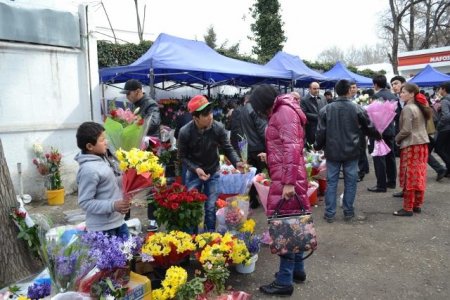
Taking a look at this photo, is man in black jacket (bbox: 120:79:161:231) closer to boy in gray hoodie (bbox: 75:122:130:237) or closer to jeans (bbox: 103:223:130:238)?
jeans (bbox: 103:223:130:238)

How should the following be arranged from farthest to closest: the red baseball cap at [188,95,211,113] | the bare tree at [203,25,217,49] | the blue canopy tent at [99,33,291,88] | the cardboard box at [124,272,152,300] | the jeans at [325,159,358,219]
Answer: the bare tree at [203,25,217,49], the blue canopy tent at [99,33,291,88], the jeans at [325,159,358,219], the red baseball cap at [188,95,211,113], the cardboard box at [124,272,152,300]

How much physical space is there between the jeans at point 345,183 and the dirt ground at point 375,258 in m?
0.19

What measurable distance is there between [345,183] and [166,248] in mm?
2857

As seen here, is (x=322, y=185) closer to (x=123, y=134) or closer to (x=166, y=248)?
(x=166, y=248)

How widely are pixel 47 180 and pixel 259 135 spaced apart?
3.77 metres

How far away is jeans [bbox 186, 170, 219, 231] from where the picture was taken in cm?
413

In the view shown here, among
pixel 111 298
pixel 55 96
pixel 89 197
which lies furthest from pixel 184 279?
pixel 55 96

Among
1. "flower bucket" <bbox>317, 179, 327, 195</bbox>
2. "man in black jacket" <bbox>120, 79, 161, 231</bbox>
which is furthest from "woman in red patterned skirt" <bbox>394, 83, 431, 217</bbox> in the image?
"man in black jacket" <bbox>120, 79, 161, 231</bbox>

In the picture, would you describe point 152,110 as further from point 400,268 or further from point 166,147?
point 400,268

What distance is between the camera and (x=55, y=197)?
6340 mm

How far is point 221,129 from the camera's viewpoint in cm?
411

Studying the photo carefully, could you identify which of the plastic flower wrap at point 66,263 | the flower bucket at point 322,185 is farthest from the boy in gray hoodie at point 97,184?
the flower bucket at point 322,185

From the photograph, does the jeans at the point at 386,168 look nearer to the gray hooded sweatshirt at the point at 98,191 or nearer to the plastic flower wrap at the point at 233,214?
the plastic flower wrap at the point at 233,214

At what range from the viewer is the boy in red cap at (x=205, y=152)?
155 inches
